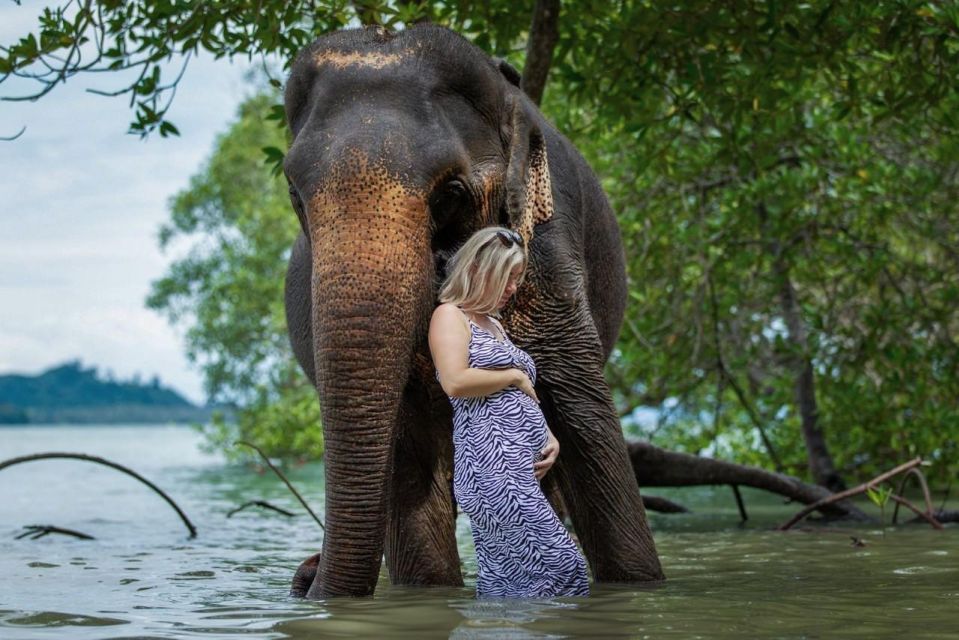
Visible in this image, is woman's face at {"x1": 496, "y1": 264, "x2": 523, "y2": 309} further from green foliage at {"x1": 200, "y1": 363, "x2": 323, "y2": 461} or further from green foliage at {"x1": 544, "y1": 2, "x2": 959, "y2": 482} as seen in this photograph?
green foliage at {"x1": 200, "y1": 363, "x2": 323, "y2": 461}

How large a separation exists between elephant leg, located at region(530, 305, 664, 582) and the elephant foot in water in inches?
46.9

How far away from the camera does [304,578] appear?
17.9 feet

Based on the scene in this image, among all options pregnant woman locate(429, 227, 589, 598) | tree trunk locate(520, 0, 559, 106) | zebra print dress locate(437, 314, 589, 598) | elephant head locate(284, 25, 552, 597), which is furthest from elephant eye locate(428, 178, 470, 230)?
tree trunk locate(520, 0, 559, 106)

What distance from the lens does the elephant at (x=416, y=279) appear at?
4758 millimetres

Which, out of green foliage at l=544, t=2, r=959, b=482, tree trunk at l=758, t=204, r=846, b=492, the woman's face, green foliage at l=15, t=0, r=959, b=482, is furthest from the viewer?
tree trunk at l=758, t=204, r=846, b=492

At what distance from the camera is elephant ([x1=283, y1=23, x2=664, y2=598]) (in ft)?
15.6

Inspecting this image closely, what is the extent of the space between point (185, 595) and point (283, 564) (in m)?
1.87

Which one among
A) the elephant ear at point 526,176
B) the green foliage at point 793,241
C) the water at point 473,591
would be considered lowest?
the water at point 473,591

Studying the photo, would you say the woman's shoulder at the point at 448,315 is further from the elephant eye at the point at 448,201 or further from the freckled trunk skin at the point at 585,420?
Answer: the freckled trunk skin at the point at 585,420

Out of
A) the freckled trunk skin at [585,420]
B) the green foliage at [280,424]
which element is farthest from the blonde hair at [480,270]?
the green foliage at [280,424]

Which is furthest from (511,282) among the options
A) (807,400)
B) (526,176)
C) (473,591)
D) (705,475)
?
(807,400)

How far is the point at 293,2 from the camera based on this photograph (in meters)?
7.87

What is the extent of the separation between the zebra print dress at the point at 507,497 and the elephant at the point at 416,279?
333mm

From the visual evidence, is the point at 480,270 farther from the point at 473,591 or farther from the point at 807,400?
the point at 807,400
